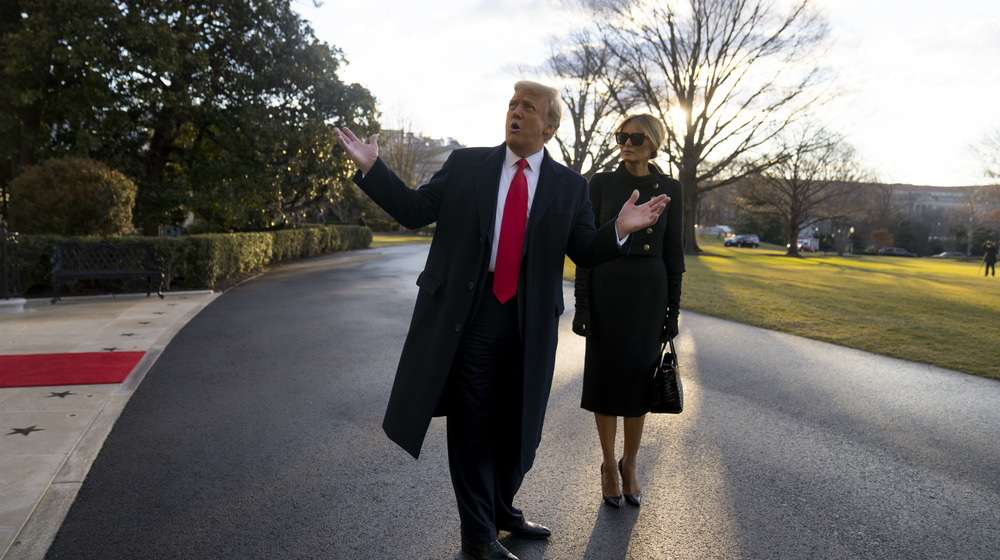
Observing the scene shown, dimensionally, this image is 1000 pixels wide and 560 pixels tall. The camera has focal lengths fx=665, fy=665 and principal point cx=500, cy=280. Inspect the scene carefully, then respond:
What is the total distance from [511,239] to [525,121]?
490 mm

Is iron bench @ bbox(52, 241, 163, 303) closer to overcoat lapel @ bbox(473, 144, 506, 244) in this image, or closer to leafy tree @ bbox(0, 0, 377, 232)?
leafy tree @ bbox(0, 0, 377, 232)

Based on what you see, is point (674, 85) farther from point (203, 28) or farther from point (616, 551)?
point (616, 551)

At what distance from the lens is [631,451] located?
3598 mm

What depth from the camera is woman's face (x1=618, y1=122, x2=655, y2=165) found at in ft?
11.3

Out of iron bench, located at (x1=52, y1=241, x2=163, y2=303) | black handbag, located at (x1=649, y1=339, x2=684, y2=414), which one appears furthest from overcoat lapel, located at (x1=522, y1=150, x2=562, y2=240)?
iron bench, located at (x1=52, y1=241, x2=163, y2=303)

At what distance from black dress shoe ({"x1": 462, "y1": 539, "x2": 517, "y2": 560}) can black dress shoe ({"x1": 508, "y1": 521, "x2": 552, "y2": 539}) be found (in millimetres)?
287

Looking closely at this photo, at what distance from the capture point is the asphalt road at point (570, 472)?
3080 mm

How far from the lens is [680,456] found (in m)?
4.32

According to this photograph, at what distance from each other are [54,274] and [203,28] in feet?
31.6

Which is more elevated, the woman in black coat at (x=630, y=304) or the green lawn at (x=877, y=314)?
the woman in black coat at (x=630, y=304)

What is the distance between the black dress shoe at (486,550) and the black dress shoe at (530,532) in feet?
0.94

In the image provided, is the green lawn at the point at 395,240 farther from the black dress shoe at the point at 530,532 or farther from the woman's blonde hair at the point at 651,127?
the black dress shoe at the point at 530,532

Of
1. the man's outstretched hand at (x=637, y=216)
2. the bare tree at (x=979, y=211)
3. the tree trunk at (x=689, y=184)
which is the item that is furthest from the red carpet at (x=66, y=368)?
the bare tree at (x=979, y=211)

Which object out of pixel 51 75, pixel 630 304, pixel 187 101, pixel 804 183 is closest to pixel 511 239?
pixel 630 304
